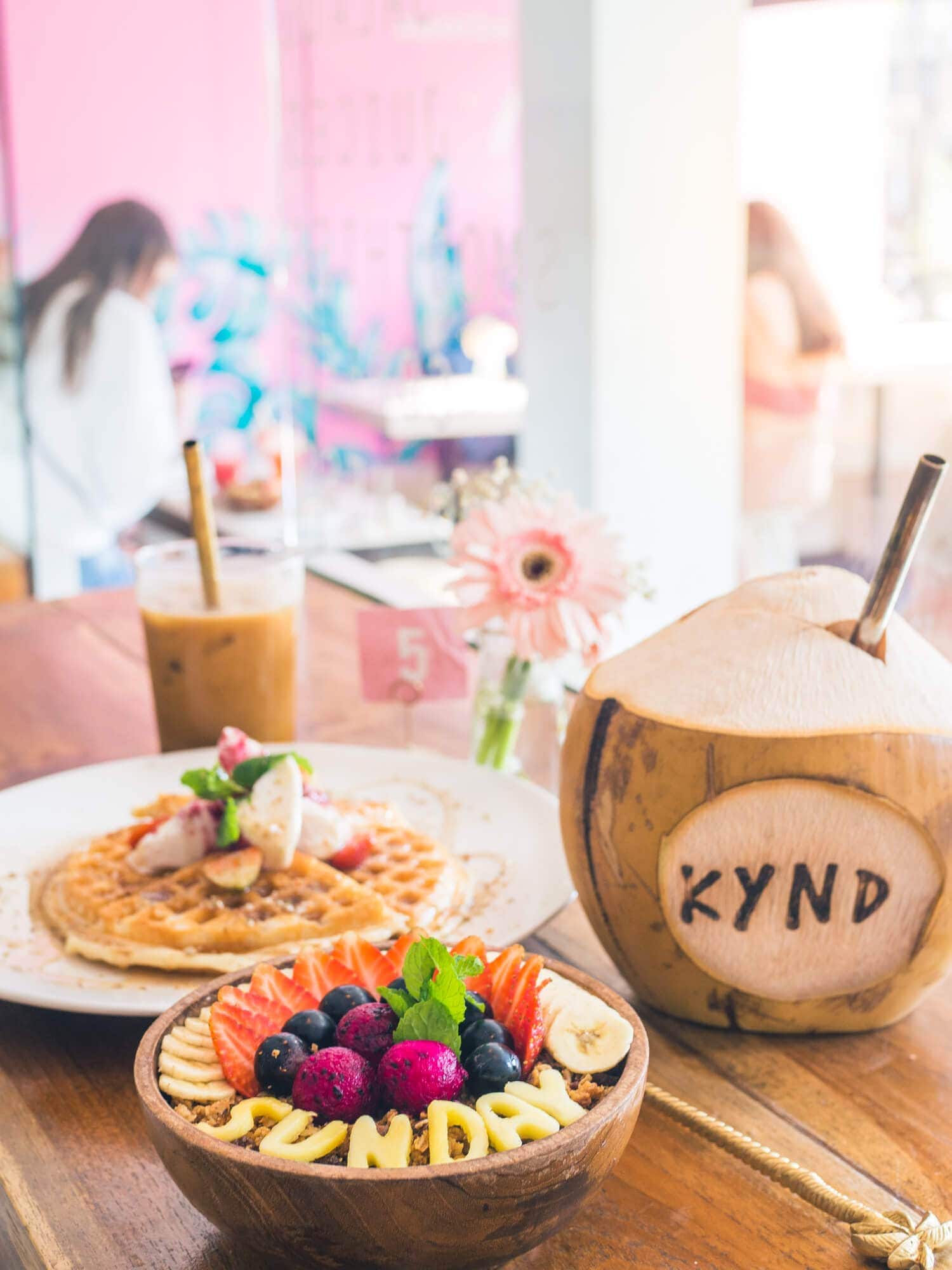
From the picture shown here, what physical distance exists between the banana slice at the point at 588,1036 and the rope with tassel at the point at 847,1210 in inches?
4.8

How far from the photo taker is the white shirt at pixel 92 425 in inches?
181

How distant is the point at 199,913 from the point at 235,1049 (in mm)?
287

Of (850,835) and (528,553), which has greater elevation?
(528,553)

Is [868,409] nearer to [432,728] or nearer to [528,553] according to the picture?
[432,728]

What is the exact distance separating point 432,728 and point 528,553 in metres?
0.39

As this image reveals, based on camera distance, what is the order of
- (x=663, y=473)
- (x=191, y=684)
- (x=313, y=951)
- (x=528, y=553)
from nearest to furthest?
(x=313, y=951) < (x=528, y=553) < (x=191, y=684) < (x=663, y=473)

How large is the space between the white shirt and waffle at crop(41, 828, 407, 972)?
397cm

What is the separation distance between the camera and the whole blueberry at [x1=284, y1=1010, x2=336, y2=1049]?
0.59 m

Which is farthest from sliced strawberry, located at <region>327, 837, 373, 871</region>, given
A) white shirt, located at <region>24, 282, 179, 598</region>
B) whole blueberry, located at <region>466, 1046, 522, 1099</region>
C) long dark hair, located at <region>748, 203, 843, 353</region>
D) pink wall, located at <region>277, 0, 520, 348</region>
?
pink wall, located at <region>277, 0, 520, 348</region>

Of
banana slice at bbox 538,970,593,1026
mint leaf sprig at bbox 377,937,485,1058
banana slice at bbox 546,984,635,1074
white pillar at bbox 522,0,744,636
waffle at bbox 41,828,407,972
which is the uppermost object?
white pillar at bbox 522,0,744,636

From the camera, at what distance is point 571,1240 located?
0.62 meters

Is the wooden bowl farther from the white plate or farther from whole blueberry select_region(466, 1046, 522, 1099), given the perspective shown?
the white plate

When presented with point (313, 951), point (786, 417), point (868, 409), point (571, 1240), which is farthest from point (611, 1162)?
point (868, 409)

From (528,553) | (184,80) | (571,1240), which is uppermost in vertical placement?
A: (184,80)
